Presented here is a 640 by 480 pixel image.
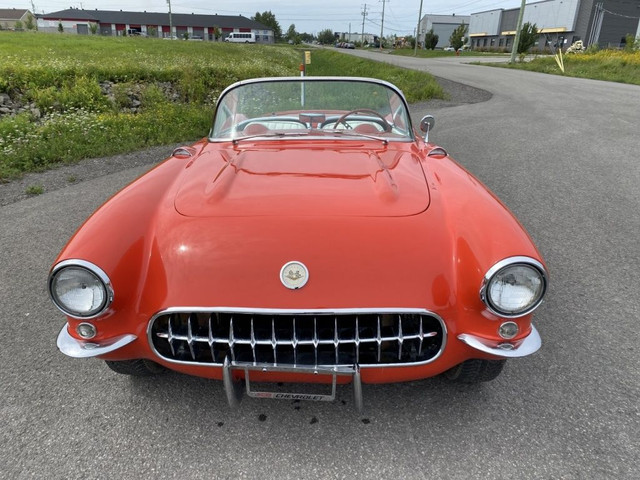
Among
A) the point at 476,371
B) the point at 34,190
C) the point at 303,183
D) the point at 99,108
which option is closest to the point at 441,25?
the point at 99,108

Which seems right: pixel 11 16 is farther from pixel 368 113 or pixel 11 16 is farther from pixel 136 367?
pixel 136 367

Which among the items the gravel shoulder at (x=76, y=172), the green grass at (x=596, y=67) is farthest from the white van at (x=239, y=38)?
the gravel shoulder at (x=76, y=172)

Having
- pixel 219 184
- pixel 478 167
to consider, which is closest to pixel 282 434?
pixel 219 184

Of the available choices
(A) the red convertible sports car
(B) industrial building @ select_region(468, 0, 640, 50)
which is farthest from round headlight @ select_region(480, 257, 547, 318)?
(B) industrial building @ select_region(468, 0, 640, 50)

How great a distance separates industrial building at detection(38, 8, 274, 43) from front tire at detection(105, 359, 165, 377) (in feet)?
316

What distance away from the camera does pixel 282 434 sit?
205 centimetres

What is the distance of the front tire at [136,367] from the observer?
2166 millimetres

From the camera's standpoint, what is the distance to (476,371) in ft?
7.05

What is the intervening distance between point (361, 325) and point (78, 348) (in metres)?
1.20

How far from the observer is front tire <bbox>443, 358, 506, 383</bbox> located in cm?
212

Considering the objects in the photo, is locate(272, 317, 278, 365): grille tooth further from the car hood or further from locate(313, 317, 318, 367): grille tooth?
the car hood

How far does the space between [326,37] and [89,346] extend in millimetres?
142793

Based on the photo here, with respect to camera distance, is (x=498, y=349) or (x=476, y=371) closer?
(x=498, y=349)

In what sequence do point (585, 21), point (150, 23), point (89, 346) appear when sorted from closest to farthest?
point (89, 346) < point (585, 21) < point (150, 23)
